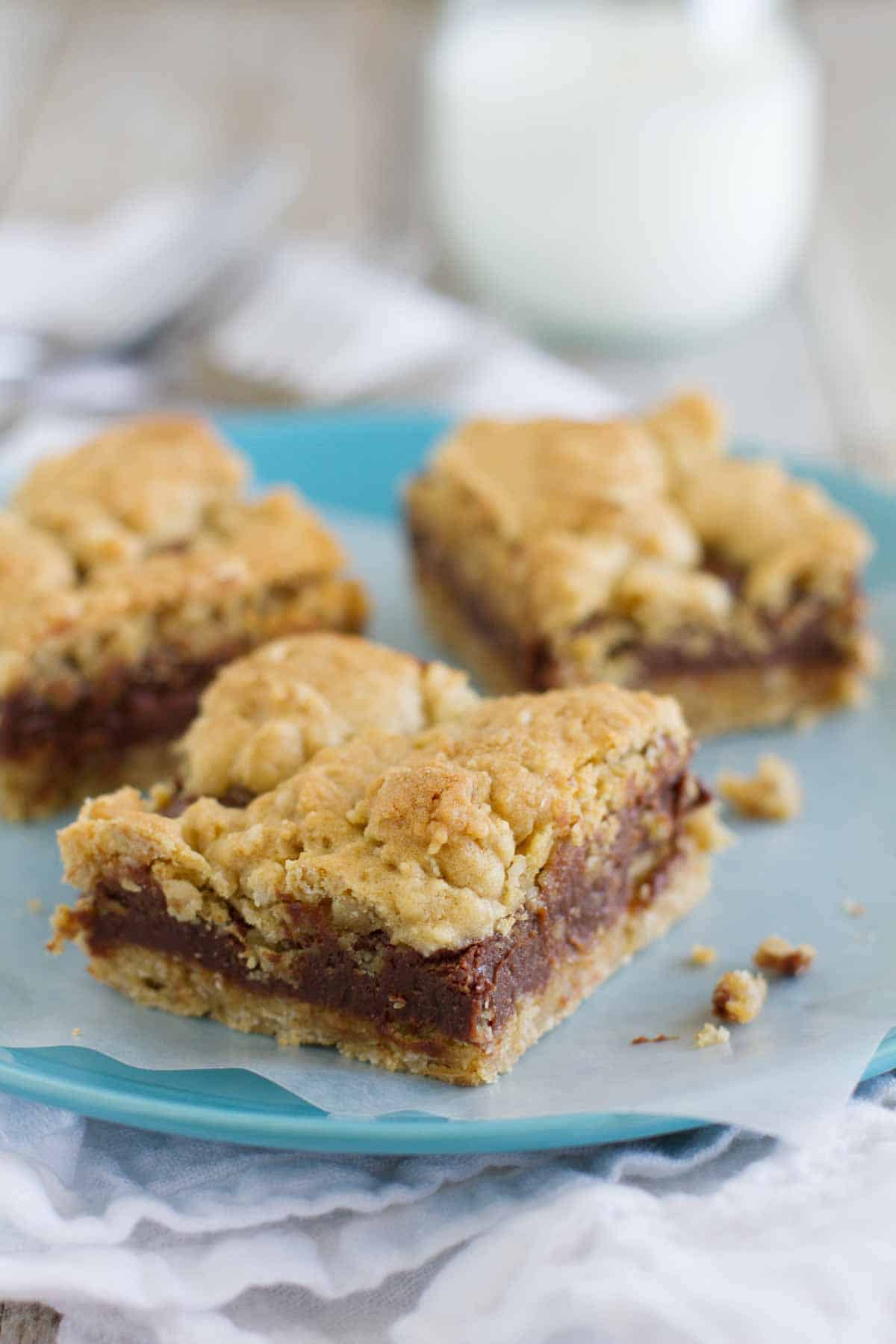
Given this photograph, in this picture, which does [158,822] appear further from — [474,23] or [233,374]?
[474,23]

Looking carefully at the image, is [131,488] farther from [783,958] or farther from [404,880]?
[783,958]

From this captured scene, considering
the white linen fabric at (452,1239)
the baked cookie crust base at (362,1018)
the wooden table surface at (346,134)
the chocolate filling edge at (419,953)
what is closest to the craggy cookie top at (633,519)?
the chocolate filling edge at (419,953)

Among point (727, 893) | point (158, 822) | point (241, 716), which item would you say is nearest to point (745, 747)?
point (727, 893)

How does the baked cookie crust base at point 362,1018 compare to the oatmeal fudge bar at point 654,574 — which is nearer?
the baked cookie crust base at point 362,1018

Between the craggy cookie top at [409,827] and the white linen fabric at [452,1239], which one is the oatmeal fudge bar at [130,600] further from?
the white linen fabric at [452,1239]

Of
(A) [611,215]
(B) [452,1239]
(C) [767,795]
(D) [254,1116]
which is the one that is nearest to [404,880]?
(D) [254,1116]

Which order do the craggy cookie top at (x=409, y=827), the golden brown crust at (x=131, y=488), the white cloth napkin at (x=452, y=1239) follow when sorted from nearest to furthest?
the white cloth napkin at (x=452, y=1239) → the craggy cookie top at (x=409, y=827) → the golden brown crust at (x=131, y=488)
